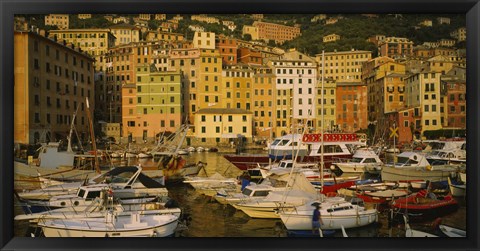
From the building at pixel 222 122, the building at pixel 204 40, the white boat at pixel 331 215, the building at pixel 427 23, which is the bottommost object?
the white boat at pixel 331 215

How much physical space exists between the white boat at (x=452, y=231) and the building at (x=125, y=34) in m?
4.17

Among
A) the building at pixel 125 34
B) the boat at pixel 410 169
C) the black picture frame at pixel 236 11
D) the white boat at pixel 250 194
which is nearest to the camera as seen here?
the black picture frame at pixel 236 11

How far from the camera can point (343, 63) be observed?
7371 mm

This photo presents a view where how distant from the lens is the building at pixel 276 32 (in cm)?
603

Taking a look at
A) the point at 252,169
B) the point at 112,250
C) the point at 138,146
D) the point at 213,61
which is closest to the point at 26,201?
the point at 112,250

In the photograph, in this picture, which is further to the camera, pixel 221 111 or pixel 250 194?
pixel 250 194

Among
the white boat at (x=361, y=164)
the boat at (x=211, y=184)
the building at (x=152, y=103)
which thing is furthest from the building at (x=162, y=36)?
the white boat at (x=361, y=164)

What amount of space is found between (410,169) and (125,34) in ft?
19.3

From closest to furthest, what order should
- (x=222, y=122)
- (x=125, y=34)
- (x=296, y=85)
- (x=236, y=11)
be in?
(x=236, y=11) → (x=125, y=34) → (x=296, y=85) → (x=222, y=122)

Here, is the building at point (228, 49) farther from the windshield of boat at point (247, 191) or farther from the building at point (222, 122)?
the windshield of boat at point (247, 191)

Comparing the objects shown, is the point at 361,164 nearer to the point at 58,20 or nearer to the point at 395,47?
the point at 395,47

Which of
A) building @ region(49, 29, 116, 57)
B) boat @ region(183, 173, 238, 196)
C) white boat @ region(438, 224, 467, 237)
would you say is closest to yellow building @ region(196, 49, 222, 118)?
building @ region(49, 29, 116, 57)

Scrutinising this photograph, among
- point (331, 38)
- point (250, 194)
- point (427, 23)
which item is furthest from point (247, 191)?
point (427, 23)

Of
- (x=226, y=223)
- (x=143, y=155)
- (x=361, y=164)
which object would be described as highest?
(x=143, y=155)
